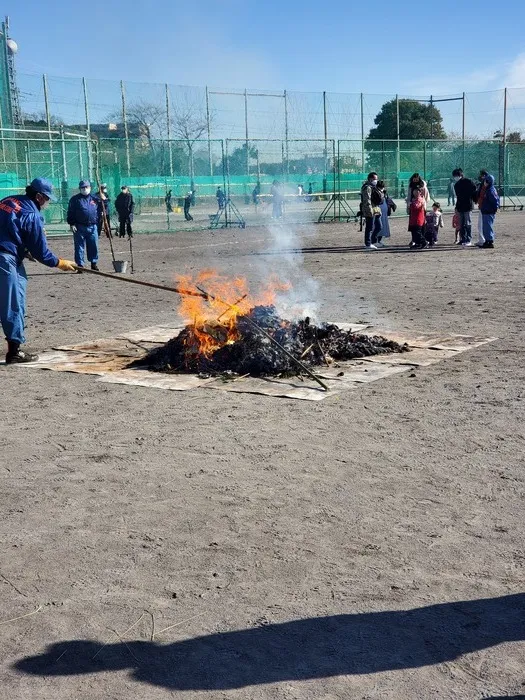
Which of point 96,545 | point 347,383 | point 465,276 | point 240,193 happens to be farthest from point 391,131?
point 96,545

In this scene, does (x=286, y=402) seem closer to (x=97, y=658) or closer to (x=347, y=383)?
(x=347, y=383)

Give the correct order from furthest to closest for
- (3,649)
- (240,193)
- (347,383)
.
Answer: (240,193)
(347,383)
(3,649)

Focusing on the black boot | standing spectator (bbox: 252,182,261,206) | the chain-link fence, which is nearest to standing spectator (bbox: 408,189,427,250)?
the chain-link fence

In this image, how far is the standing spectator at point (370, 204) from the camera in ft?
72.6

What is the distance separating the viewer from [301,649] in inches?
138

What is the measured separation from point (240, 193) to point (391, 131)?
24998 mm

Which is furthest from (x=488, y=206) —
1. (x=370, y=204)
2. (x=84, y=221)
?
(x=84, y=221)

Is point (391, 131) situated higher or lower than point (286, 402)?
higher

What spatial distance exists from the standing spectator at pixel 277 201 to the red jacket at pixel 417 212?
1211 cm

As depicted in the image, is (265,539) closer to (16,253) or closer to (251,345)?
(251,345)

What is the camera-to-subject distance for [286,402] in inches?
303

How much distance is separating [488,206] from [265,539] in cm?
1867

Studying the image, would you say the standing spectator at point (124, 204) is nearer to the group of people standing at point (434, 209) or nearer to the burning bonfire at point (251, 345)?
the group of people standing at point (434, 209)

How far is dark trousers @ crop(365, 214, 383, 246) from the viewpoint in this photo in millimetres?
22672
